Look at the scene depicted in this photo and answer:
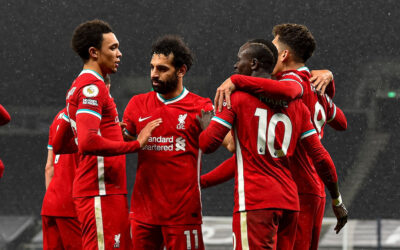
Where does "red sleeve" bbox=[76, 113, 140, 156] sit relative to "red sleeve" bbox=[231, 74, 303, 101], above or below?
below

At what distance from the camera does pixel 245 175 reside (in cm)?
241

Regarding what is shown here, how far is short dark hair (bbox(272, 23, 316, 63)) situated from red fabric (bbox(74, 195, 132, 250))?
113 cm

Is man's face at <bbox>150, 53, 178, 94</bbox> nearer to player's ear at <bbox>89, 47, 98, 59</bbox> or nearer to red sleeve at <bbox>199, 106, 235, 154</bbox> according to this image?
player's ear at <bbox>89, 47, 98, 59</bbox>

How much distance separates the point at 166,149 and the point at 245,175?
1.66 feet

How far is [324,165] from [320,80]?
19.4 inches

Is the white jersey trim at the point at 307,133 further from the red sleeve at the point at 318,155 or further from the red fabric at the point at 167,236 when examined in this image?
the red fabric at the point at 167,236

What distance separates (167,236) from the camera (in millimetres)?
2742

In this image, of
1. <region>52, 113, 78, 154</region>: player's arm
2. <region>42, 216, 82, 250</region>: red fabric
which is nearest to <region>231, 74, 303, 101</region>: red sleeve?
<region>52, 113, 78, 154</region>: player's arm

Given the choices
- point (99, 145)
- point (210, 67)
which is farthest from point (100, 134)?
point (210, 67)

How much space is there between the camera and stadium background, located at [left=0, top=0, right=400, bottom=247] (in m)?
8.89

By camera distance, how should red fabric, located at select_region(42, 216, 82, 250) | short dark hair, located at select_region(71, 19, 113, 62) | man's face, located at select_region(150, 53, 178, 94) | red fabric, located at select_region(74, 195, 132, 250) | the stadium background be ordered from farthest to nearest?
1. the stadium background
2. red fabric, located at select_region(42, 216, 82, 250)
3. man's face, located at select_region(150, 53, 178, 94)
4. short dark hair, located at select_region(71, 19, 113, 62)
5. red fabric, located at select_region(74, 195, 132, 250)

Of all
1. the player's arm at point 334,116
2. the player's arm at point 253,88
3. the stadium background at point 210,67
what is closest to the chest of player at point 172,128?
the player's arm at point 253,88

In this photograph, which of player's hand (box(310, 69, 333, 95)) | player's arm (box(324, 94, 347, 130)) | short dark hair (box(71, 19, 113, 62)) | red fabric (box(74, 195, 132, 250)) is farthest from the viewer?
player's arm (box(324, 94, 347, 130))

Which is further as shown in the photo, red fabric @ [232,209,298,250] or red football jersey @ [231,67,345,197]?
red football jersey @ [231,67,345,197]
